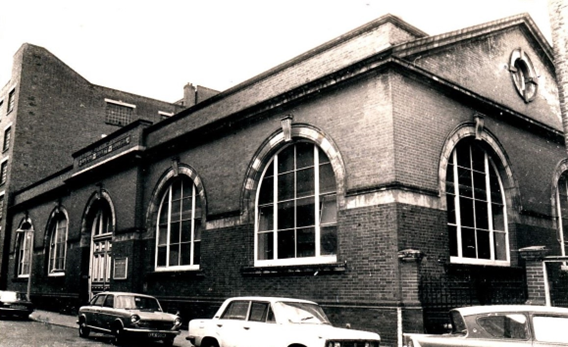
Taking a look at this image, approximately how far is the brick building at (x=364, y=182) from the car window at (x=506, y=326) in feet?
12.8

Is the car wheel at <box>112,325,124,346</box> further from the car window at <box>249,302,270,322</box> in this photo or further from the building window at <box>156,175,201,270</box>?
the car window at <box>249,302,270,322</box>

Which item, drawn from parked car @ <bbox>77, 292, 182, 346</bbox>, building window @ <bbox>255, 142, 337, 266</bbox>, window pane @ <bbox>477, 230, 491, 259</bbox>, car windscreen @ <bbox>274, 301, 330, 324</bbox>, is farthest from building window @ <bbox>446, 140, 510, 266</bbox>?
parked car @ <bbox>77, 292, 182, 346</bbox>

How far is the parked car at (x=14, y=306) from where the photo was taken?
2045cm

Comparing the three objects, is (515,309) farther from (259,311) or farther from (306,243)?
(306,243)

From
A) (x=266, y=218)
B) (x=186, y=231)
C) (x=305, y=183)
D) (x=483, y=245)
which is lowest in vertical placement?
(x=483, y=245)

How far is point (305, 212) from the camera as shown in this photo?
1418 centimetres

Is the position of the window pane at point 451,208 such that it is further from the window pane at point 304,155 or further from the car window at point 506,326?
the car window at point 506,326

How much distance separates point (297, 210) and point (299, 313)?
4.98 meters

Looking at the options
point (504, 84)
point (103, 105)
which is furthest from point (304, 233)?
point (103, 105)

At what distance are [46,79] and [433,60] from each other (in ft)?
89.0

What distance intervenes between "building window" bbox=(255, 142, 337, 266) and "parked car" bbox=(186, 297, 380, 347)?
3.51m

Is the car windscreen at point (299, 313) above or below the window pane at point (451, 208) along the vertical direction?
below

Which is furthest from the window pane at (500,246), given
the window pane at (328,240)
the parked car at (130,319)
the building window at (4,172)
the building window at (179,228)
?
the building window at (4,172)

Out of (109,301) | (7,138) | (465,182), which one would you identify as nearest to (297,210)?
(465,182)
